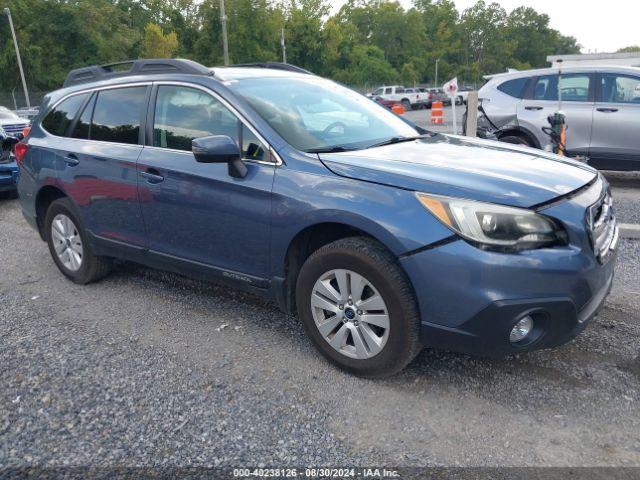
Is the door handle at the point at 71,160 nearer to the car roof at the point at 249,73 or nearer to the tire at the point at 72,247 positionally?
the tire at the point at 72,247

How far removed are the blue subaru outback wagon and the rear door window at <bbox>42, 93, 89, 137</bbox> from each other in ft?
0.12

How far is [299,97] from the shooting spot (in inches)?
152

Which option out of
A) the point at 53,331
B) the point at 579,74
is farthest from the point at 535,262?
the point at 579,74

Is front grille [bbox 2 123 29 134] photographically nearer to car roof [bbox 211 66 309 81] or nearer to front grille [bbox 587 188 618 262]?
car roof [bbox 211 66 309 81]

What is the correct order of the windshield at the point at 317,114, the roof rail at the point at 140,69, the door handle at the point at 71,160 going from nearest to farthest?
the windshield at the point at 317,114, the roof rail at the point at 140,69, the door handle at the point at 71,160

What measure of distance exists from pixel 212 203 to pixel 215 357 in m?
0.95

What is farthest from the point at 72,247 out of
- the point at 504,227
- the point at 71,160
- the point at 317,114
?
the point at 504,227

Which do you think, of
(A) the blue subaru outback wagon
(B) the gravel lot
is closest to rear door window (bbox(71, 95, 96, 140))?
(A) the blue subaru outback wagon

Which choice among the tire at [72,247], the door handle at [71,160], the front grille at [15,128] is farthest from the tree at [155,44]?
the door handle at [71,160]

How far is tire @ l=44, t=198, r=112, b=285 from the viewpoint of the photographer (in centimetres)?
466

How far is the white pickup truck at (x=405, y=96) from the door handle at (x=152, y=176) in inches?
1537

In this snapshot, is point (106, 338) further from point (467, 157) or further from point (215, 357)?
point (467, 157)

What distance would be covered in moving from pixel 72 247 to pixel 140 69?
64.3 inches

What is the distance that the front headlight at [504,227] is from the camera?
8.63 feet
